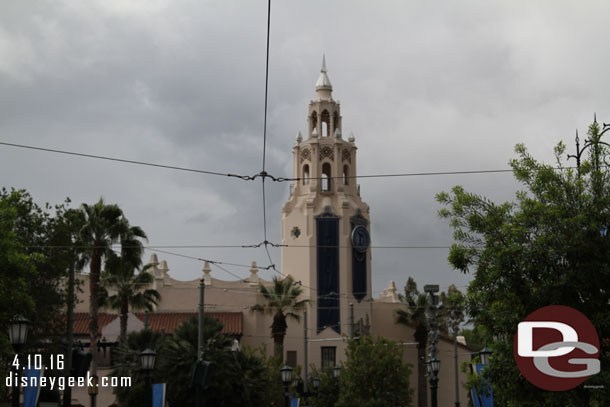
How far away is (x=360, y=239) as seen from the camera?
71875mm

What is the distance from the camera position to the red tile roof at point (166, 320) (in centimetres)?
6397

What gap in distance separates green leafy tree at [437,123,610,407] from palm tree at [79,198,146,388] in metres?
32.4

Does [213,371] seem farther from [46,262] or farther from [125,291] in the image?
[125,291]

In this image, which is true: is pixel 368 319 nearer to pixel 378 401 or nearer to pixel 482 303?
pixel 378 401

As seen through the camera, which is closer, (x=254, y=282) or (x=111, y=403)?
(x=111, y=403)

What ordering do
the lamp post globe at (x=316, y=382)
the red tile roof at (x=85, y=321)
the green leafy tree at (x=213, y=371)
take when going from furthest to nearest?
the red tile roof at (x=85, y=321) → the lamp post globe at (x=316, y=382) → the green leafy tree at (x=213, y=371)

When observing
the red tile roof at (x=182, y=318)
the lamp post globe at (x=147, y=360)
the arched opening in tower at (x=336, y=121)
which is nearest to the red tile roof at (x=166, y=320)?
the red tile roof at (x=182, y=318)

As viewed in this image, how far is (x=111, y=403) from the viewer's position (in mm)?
55500

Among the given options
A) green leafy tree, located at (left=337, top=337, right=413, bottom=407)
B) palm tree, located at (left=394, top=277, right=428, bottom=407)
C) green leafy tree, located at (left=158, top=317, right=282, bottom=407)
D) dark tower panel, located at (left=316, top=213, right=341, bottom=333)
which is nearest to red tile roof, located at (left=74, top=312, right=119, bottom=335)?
dark tower panel, located at (left=316, top=213, right=341, bottom=333)

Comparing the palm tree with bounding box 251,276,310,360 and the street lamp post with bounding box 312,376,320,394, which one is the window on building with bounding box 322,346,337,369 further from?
the street lamp post with bounding box 312,376,320,394

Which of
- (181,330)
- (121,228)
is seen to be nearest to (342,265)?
(121,228)

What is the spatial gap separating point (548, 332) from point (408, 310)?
184 ft

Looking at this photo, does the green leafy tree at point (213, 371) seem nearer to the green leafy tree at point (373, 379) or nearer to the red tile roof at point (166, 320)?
the green leafy tree at point (373, 379)

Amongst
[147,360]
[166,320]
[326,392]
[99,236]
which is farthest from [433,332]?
[166,320]
